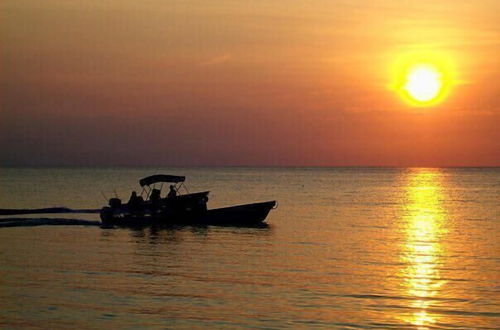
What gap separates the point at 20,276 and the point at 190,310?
7538mm

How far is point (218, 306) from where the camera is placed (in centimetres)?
1820

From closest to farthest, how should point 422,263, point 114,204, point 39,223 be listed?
point 422,263, point 39,223, point 114,204

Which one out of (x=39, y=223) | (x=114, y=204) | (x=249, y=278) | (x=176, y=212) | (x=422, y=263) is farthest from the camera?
(x=176, y=212)

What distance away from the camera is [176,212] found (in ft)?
130

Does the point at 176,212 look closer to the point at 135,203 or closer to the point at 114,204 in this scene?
the point at 135,203

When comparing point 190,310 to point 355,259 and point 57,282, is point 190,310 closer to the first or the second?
point 57,282

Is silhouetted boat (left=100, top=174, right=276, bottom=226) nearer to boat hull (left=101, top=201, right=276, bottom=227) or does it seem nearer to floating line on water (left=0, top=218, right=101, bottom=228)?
boat hull (left=101, top=201, right=276, bottom=227)

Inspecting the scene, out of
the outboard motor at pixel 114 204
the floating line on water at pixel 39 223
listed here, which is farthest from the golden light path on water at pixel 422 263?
the floating line on water at pixel 39 223

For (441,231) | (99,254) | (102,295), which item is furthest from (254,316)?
(441,231)

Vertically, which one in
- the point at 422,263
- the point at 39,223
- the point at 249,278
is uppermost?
the point at 39,223

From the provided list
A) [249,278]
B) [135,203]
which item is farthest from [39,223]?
[249,278]

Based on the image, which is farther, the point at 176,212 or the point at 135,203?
the point at 176,212

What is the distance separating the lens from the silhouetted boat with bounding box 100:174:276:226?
38.8 m

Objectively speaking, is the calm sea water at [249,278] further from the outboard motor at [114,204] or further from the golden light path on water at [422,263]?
the outboard motor at [114,204]
